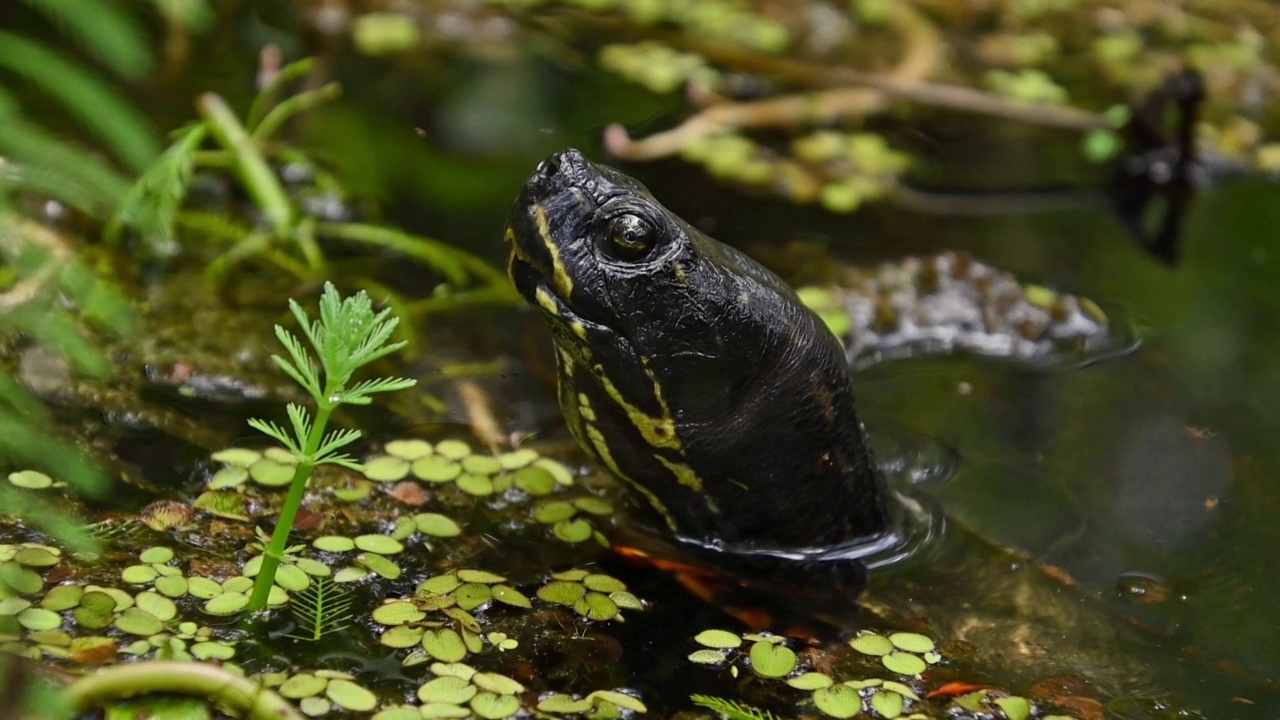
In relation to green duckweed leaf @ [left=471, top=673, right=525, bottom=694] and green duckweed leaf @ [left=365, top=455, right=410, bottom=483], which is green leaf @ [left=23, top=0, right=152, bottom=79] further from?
green duckweed leaf @ [left=365, top=455, right=410, bottom=483]

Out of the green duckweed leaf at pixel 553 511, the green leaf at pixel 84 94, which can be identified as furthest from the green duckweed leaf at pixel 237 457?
the green leaf at pixel 84 94

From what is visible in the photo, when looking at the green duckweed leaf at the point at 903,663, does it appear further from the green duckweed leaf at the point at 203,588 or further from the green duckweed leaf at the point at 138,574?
the green duckweed leaf at the point at 138,574

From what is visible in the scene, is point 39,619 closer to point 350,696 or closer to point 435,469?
point 350,696

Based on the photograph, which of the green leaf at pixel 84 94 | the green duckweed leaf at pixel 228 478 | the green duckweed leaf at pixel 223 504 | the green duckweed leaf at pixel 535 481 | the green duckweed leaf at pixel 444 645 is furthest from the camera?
Result: the green duckweed leaf at pixel 535 481

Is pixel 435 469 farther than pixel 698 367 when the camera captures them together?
Yes

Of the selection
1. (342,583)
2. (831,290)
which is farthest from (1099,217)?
(342,583)

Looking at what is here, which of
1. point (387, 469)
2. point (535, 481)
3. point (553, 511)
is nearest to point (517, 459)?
point (535, 481)
